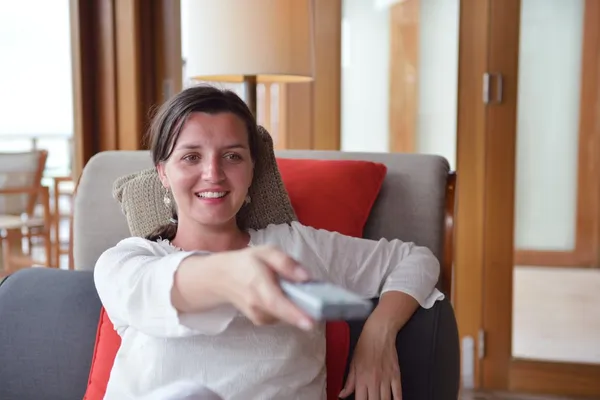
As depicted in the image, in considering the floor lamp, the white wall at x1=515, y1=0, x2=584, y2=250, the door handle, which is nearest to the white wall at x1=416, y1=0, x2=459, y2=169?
the door handle

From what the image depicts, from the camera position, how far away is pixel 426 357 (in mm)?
1233

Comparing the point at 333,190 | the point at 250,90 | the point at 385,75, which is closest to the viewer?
the point at 333,190

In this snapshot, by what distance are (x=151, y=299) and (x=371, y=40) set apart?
1.94 meters

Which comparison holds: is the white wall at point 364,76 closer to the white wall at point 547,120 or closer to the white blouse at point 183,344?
the white wall at point 547,120

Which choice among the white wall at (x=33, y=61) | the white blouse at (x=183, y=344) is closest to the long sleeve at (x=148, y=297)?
the white blouse at (x=183, y=344)

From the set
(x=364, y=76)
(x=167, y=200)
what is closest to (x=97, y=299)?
(x=167, y=200)

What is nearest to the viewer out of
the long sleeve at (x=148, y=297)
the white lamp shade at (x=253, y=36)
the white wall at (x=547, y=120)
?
the long sleeve at (x=148, y=297)

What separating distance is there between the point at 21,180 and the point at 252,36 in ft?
4.51

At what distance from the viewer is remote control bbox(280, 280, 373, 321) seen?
0.58 metres

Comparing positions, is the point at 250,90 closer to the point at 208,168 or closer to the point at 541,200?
the point at 208,168

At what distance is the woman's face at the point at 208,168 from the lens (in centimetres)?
115

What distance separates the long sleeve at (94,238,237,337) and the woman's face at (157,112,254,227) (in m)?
0.13

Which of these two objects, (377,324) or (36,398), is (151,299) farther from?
(36,398)

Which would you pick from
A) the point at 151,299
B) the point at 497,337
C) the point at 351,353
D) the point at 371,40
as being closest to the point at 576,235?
the point at 497,337
